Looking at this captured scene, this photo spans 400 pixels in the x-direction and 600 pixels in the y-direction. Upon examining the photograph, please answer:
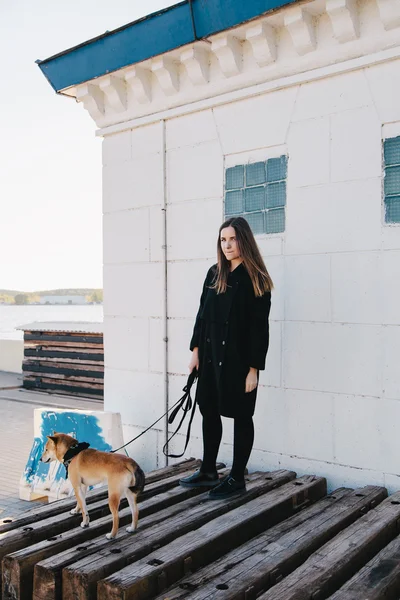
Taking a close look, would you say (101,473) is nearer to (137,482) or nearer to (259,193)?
(137,482)

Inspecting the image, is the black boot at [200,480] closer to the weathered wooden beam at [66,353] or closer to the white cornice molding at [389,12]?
the white cornice molding at [389,12]

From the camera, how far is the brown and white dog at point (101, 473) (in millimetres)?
4035

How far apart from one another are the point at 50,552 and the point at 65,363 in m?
11.1

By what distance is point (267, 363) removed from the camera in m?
5.59

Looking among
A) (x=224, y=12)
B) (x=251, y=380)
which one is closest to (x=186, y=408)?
(x=251, y=380)

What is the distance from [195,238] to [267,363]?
4.64 ft

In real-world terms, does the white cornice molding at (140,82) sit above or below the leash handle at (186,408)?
above

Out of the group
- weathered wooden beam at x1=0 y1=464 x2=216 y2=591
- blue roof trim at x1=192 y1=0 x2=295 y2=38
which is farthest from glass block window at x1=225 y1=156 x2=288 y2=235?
weathered wooden beam at x1=0 y1=464 x2=216 y2=591

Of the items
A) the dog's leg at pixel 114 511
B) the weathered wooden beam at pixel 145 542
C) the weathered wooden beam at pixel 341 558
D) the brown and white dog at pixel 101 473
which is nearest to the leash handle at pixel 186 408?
the weathered wooden beam at pixel 145 542

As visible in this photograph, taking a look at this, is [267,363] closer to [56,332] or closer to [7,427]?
[7,427]

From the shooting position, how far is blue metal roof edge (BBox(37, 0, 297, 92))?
5.27m

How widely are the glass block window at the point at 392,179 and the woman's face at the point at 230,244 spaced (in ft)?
3.79

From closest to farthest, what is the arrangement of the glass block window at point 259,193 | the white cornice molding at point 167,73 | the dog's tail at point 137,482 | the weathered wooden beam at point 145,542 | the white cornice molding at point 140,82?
1. the weathered wooden beam at point 145,542
2. the dog's tail at point 137,482
3. the glass block window at point 259,193
4. the white cornice molding at point 167,73
5. the white cornice molding at point 140,82

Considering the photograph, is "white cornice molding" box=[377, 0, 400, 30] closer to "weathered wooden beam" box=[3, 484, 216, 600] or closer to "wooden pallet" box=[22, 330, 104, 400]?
"weathered wooden beam" box=[3, 484, 216, 600]
